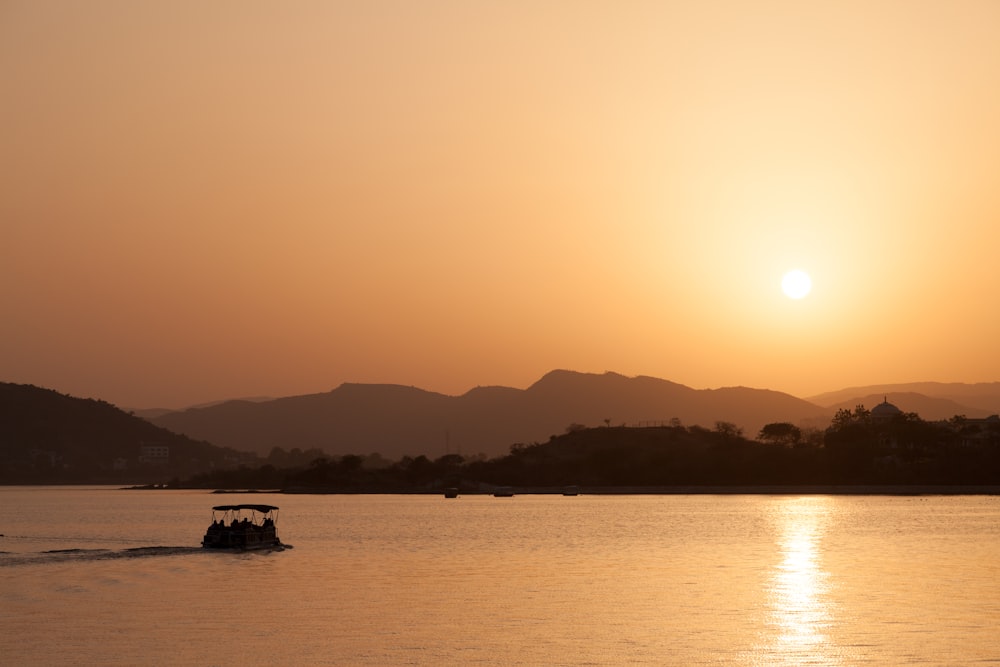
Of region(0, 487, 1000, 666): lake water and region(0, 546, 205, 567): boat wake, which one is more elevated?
region(0, 546, 205, 567): boat wake

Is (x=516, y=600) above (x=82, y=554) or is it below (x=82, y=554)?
below

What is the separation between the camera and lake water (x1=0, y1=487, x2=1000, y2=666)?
4725 centimetres

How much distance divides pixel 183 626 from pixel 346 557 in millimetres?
42732

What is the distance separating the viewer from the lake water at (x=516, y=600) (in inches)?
1860

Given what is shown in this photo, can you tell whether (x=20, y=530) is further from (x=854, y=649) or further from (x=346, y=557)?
(x=854, y=649)

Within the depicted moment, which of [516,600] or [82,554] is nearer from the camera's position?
[516,600]

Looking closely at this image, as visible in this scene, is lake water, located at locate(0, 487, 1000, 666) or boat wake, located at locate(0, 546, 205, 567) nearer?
lake water, located at locate(0, 487, 1000, 666)

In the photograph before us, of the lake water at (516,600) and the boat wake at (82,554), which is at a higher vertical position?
the boat wake at (82,554)

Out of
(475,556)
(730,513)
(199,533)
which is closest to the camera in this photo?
(475,556)

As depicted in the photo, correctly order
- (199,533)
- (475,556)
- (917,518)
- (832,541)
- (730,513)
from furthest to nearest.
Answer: (730,513) → (917,518) → (199,533) → (832,541) → (475,556)

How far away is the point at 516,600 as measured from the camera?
64750 millimetres

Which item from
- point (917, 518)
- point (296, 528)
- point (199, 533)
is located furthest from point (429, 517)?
point (917, 518)

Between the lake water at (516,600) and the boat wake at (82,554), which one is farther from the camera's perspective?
the boat wake at (82,554)

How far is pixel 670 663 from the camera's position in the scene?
4428 cm
